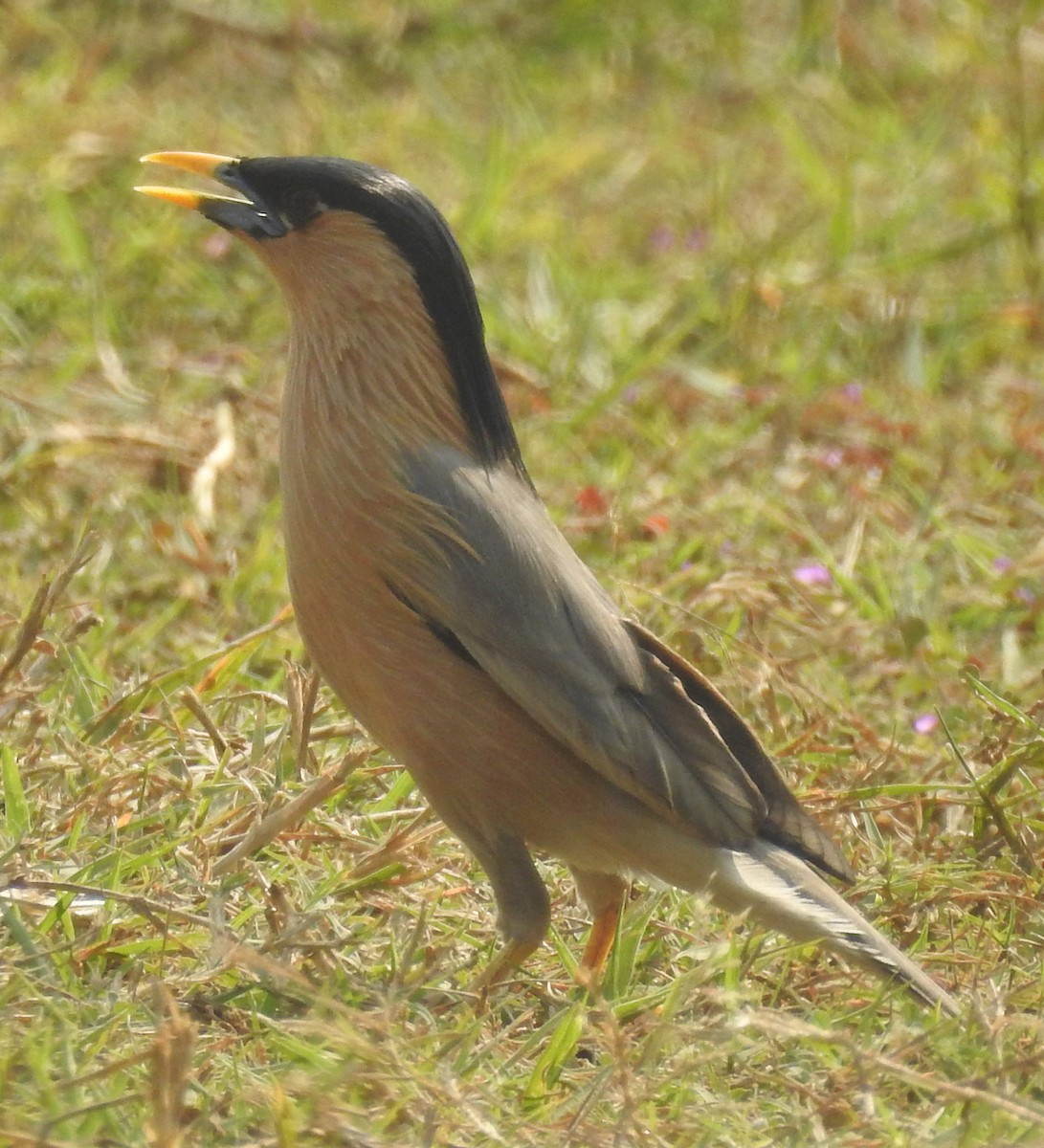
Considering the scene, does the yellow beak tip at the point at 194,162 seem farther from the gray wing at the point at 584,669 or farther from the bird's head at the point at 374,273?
the gray wing at the point at 584,669

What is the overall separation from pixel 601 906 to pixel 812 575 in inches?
67.6

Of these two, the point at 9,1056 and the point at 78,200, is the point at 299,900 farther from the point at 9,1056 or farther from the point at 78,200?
the point at 78,200

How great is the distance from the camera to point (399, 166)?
739 centimetres

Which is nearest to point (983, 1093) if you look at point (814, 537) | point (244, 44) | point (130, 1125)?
point (130, 1125)

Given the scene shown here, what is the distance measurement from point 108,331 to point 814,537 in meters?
2.28

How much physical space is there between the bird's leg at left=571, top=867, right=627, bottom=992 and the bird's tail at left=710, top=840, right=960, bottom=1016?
0.21 m

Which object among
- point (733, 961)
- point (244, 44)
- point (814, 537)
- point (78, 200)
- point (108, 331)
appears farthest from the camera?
point (244, 44)

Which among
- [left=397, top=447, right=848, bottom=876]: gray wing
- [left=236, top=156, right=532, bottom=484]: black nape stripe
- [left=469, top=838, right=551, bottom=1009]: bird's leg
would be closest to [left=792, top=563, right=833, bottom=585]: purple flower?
[left=397, top=447, right=848, bottom=876]: gray wing

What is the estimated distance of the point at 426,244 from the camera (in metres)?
3.72

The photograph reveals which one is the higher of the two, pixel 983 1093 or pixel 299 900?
pixel 983 1093

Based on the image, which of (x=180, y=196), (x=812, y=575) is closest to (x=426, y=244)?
(x=180, y=196)

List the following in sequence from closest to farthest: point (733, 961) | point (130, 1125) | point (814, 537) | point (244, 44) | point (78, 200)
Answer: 1. point (130, 1125)
2. point (733, 961)
3. point (814, 537)
4. point (78, 200)
5. point (244, 44)

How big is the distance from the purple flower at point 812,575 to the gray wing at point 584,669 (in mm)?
1504

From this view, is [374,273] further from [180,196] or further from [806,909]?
[806,909]
